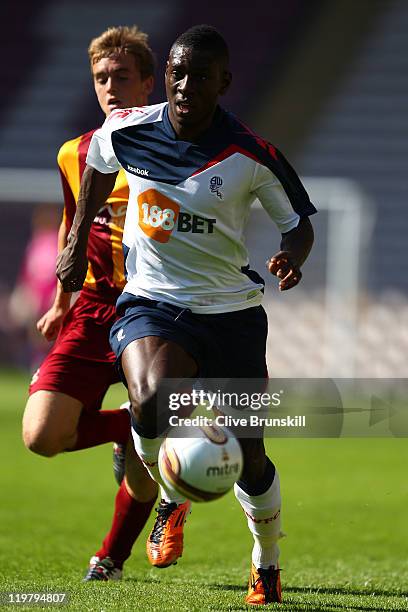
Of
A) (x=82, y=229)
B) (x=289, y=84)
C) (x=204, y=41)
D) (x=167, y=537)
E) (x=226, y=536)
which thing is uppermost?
(x=289, y=84)

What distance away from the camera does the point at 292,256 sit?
174 inches

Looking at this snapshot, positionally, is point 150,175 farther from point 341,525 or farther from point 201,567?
point 341,525

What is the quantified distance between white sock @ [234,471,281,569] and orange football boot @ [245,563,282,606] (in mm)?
28

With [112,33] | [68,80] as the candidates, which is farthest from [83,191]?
[68,80]

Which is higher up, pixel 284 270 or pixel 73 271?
pixel 73 271

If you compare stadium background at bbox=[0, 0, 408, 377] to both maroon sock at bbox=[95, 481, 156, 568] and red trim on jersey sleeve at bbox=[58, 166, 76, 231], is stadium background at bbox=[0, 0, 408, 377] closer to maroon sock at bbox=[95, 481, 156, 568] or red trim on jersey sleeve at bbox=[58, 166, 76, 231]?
red trim on jersey sleeve at bbox=[58, 166, 76, 231]

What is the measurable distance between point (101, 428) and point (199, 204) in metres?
1.47

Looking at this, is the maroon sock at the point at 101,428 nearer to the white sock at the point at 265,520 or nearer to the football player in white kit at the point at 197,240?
the football player in white kit at the point at 197,240

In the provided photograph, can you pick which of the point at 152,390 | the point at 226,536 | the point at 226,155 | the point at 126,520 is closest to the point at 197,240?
the point at 226,155

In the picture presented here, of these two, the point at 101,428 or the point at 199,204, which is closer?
the point at 199,204

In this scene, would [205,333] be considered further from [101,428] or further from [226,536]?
[226,536]

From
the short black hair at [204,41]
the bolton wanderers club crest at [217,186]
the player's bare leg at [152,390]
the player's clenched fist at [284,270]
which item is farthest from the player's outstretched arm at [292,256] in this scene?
the short black hair at [204,41]

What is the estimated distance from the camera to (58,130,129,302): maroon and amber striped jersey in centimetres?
558

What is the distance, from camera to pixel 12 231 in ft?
56.8
